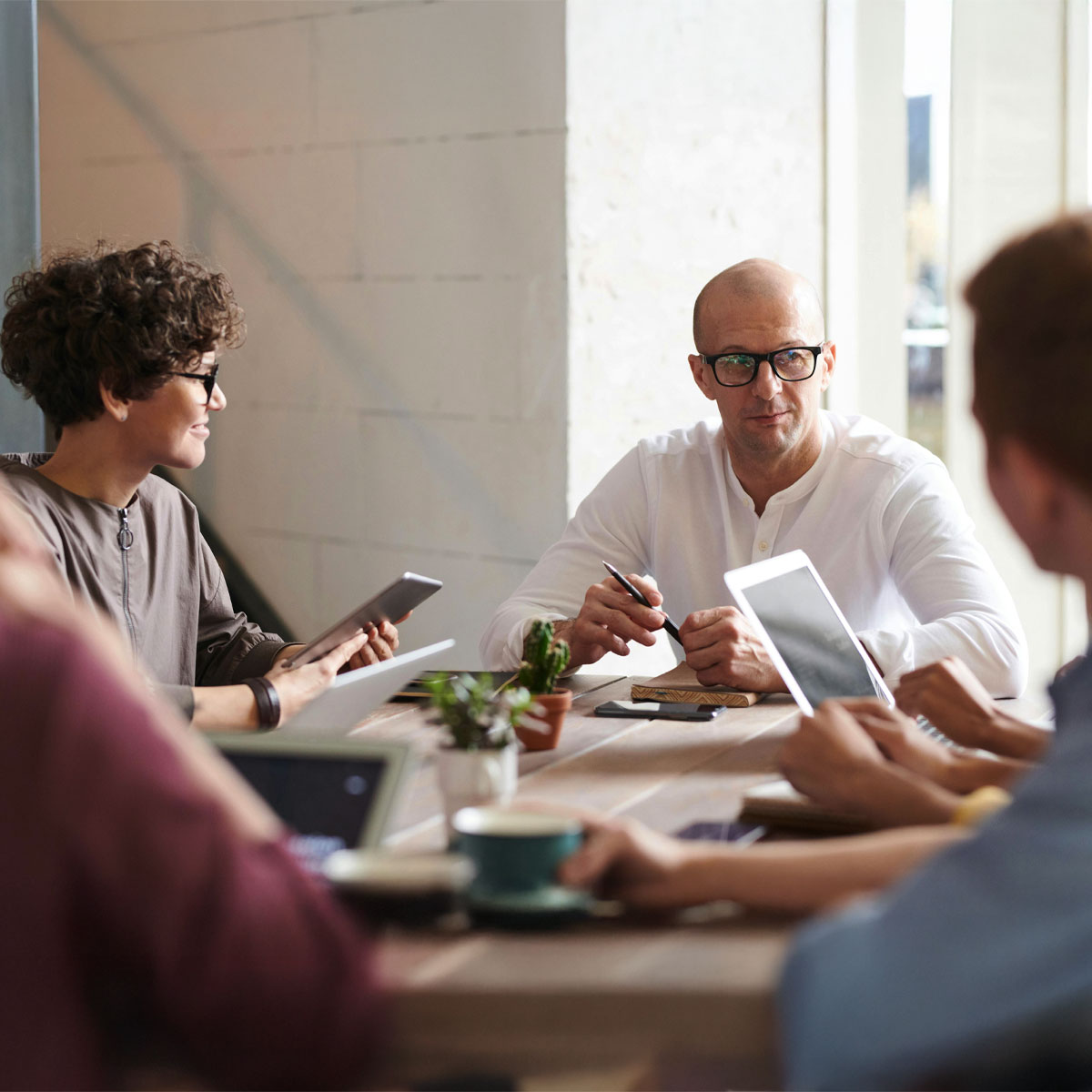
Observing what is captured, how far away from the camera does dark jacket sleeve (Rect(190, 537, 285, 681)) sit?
2.44 metres

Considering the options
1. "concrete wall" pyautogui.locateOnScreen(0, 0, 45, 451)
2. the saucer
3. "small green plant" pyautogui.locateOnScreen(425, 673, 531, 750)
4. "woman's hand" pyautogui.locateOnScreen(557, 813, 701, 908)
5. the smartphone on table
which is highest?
"concrete wall" pyautogui.locateOnScreen(0, 0, 45, 451)

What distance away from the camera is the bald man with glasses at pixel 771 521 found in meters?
2.30

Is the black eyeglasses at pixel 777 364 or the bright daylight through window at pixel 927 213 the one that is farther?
the bright daylight through window at pixel 927 213

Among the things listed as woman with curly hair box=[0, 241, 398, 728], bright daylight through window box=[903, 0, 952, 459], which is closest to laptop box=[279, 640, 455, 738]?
woman with curly hair box=[0, 241, 398, 728]

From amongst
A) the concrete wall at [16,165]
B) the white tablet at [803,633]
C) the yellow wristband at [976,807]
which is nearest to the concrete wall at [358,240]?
the concrete wall at [16,165]

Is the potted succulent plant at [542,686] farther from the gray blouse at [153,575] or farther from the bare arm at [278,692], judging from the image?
the gray blouse at [153,575]

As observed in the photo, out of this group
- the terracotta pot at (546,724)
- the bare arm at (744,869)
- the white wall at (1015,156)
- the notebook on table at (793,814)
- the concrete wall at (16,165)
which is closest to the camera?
the bare arm at (744,869)

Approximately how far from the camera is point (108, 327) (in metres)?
2.34

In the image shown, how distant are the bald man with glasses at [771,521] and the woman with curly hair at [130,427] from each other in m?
0.51

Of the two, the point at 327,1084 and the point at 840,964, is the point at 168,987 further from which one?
the point at 840,964

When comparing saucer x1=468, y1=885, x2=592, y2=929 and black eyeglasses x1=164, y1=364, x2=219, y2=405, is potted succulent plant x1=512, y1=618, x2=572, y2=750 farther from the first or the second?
black eyeglasses x1=164, y1=364, x2=219, y2=405

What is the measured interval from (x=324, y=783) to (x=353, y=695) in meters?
0.47

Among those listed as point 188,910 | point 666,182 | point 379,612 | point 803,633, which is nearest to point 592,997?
point 188,910

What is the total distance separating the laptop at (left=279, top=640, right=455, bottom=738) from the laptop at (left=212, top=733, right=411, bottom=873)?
0.36 meters
